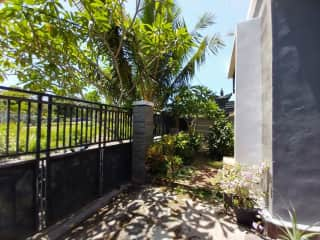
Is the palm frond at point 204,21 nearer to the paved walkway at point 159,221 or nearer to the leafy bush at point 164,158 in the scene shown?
the leafy bush at point 164,158

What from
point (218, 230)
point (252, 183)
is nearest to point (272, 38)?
point (252, 183)

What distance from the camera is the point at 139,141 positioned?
5211mm

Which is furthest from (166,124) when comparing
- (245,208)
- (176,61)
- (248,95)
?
(245,208)

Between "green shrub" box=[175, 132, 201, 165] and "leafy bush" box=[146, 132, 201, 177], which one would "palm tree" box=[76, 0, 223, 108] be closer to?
"green shrub" box=[175, 132, 201, 165]

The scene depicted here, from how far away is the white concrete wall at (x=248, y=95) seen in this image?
12.4 ft

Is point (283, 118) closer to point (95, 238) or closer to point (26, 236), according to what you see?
point (95, 238)

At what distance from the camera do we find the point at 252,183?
10.4 feet

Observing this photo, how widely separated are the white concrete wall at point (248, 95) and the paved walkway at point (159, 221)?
1352mm

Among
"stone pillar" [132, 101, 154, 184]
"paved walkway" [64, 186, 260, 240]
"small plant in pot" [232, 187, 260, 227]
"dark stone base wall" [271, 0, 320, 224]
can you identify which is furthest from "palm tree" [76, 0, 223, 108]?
"paved walkway" [64, 186, 260, 240]

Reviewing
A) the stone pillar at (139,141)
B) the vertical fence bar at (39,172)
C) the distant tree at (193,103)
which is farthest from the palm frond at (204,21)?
the vertical fence bar at (39,172)

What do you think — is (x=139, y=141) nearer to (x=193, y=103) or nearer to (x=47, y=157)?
(x=47, y=157)

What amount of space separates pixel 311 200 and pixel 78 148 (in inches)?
147

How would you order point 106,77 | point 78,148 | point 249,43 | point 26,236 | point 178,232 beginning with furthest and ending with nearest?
point 106,77, point 249,43, point 78,148, point 178,232, point 26,236

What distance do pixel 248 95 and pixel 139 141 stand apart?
2930 millimetres
